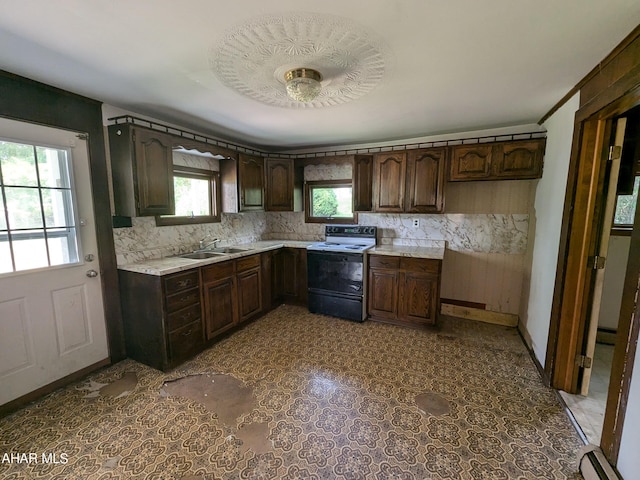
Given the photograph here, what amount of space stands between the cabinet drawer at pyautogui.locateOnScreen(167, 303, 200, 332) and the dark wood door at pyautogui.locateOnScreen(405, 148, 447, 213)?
8.66 ft

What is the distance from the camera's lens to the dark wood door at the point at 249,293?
3.25 metres

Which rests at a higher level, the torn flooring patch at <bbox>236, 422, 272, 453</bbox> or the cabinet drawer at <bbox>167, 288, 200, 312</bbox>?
the cabinet drawer at <bbox>167, 288, 200, 312</bbox>

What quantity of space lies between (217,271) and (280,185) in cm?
167

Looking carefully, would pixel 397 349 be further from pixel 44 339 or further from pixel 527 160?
pixel 44 339

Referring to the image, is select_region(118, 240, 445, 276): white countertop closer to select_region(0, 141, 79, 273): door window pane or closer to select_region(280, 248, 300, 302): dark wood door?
select_region(280, 248, 300, 302): dark wood door

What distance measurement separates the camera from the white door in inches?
76.4

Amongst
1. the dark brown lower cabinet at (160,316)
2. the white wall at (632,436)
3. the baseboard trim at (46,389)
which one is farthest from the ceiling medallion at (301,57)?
the baseboard trim at (46,389)

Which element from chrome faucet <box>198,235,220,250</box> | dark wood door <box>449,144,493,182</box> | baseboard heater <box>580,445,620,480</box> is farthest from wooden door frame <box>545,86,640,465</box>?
chrome faucet <box>198,235,220,250</box>

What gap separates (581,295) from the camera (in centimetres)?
198

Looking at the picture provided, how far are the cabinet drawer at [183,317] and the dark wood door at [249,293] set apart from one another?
0.60 metres

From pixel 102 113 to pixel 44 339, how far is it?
75.2 inches

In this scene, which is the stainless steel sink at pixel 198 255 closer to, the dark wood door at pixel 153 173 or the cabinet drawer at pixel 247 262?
the cabinet drawer at pixel 247 262

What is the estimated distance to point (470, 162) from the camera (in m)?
3.09

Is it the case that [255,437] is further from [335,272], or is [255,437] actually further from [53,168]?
[53,168]
